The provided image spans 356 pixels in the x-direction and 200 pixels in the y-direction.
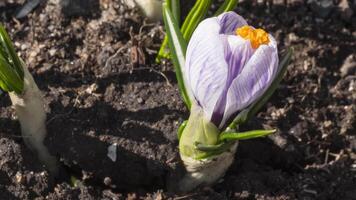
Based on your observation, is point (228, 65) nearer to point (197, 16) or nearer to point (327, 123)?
point (197, 16)

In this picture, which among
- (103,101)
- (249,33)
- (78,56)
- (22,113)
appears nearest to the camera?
(249,33)

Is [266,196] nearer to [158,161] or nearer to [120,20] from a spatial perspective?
[158,161]

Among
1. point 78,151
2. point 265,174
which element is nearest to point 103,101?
point 78,151

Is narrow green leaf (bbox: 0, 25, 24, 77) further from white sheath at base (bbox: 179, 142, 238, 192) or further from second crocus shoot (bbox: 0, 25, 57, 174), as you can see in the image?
white sheath at base (bbox: 179, 142, 238, 192)

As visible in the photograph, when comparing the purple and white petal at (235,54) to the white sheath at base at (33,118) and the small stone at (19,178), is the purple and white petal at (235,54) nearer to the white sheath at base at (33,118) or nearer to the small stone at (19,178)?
the white sheath at base at (33,118)

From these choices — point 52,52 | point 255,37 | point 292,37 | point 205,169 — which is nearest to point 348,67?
point 292,37

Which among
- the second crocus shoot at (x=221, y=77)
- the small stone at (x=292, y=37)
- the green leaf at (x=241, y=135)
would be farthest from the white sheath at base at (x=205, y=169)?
the small stone at (x=292, y=37)

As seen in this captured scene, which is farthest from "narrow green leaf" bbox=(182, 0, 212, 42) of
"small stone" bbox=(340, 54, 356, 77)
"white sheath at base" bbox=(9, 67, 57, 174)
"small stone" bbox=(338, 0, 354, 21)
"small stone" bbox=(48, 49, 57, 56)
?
"small stone" bbox=(338, 0, 354, 21)

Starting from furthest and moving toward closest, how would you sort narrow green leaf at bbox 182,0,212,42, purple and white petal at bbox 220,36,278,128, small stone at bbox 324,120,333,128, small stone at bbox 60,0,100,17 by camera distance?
1. small stone at bbox 60,0,100,17
2. small stone at bbox 324,120,333,128
3. narrow green leaf at bbox 182,0,212,42
4. purple and white petal at bbox 220,36,278,128
